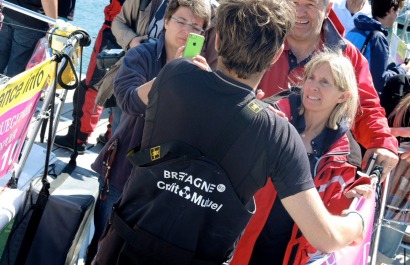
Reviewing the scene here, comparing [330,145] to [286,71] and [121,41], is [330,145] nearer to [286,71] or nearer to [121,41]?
[286,71]

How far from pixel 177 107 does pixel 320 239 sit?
564 millimetres

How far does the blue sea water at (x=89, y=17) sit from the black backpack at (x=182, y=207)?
5.59m

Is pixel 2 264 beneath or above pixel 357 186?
beneath

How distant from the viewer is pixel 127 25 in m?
3.96

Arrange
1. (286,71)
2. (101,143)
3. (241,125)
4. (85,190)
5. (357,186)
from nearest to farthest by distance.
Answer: (241,125)
(357,186)
(85,190)
(286,71)
(101,143)

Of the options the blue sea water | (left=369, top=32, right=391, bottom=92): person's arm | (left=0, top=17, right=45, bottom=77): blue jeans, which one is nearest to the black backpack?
(left=369, top=32, right=391, bottom=92): person's arm

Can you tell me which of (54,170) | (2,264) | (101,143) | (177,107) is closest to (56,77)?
(54,170)

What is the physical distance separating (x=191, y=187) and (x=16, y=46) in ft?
11.4

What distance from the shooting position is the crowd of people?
1.68m

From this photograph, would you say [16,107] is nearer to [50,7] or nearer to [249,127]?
[249,127]

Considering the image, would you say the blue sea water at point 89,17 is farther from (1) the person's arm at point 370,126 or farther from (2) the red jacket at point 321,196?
(2) the red jacket at point 321,196

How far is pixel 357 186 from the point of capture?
2385 millimetres

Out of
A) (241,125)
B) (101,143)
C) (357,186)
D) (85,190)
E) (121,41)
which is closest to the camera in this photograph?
(241,125)

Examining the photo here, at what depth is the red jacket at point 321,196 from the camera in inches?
92.9
